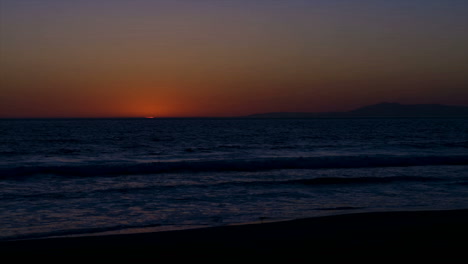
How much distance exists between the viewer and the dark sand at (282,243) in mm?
6094

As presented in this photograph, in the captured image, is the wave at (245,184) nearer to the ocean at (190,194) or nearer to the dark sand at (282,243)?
the ocean at (190,194)

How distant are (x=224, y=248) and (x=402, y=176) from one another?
12.0m

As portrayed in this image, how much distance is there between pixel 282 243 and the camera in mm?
6703

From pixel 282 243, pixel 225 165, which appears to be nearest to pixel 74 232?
pixel 282 243

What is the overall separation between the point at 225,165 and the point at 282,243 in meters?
14.2

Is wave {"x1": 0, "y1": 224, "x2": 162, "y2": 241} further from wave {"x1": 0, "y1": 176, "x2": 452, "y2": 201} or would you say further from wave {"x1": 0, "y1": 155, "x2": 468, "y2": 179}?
wave {"x1": 0, "y1": 155, "x2": 468, "y2": 179}

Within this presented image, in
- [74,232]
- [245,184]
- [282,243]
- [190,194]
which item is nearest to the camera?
[282,243]

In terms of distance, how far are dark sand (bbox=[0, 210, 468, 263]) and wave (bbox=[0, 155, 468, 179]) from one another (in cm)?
1133

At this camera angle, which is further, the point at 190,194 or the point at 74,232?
the point at 190,194

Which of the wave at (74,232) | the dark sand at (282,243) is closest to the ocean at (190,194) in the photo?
the wave at (74,232)

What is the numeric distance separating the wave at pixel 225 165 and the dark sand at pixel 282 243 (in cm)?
1133

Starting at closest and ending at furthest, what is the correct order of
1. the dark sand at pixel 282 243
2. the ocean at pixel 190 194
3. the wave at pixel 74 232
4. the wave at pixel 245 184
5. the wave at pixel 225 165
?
the dark sand at pixel 282 243, the wave at pixel 74 232, the ocean at pixel 190 194, the wave at pixel 245 184, the wave at pixel 225 165

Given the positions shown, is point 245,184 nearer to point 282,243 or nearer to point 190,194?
point 190,194

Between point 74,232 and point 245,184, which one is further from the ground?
point 74,232
